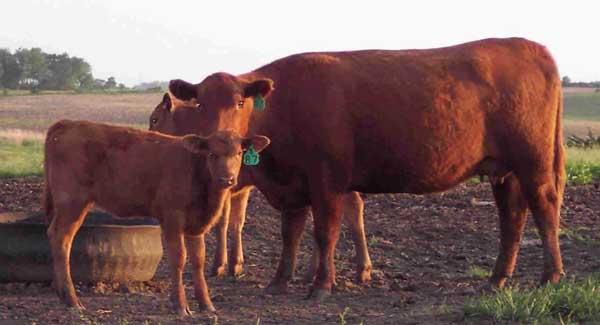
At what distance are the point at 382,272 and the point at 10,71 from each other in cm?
8686

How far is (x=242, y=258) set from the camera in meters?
11.5

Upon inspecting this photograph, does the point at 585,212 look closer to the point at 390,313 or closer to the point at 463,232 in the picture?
the point at 463,232

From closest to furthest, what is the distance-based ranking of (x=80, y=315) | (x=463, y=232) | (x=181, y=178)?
1. (x=80, y=315)
2. (x=181, y=178)
3. (x=463, y=232)

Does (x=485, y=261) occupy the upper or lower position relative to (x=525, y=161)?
lower

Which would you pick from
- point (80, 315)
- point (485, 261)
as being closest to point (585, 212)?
point (485, 261)

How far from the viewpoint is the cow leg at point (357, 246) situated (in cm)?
A: 1102

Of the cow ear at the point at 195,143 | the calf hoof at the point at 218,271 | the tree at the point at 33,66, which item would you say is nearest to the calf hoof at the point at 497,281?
the calf hoof at the point at 218,271

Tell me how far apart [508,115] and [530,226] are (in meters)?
4.18

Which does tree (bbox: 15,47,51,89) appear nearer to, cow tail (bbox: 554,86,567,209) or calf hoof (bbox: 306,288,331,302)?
cow tail (bbox: 554,86,567,209)

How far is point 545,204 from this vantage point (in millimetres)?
10625

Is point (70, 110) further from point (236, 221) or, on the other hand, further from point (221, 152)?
point (221, 152)

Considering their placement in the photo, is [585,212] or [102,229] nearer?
[102,229]

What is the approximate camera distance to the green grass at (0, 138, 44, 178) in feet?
69.6

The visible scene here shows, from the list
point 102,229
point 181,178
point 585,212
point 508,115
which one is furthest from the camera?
point 585,212
